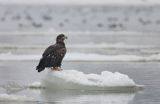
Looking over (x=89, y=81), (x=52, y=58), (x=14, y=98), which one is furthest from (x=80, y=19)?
(x=14, y=98)

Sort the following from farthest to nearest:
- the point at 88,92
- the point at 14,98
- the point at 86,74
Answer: the point at 86,74 → the point at 88,92 → the point at 14,98

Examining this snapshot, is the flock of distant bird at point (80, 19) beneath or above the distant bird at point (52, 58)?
above

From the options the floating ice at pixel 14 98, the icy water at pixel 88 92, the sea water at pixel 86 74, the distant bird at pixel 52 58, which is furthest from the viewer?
the distant bird at pixel 52 58

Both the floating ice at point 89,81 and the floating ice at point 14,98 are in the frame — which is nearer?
the floating ice at point 14,98

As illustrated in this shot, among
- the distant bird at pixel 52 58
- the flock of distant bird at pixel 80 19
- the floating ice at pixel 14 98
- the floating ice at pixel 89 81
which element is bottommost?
the floating ice at pixel 14 98

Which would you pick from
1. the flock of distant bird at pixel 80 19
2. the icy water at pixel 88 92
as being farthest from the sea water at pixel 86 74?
the flock of distant bird at pixel 80 19

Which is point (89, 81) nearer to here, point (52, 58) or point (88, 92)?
point (88, 92)

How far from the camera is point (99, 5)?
7525cm

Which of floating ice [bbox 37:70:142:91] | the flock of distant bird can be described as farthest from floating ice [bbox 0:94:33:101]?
the flock of distant bird

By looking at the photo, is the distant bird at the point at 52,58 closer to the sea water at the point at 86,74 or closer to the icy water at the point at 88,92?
the sea water at the point at 86,74

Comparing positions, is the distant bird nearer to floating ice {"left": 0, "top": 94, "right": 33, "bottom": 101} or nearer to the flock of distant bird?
floating ice {"left": 0, "top": 94, "right": 33, "bottom": 101}

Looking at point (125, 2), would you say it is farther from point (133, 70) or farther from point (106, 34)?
point (133, 70)

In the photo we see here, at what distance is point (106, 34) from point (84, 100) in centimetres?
2127

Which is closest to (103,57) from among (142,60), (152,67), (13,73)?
(142,60)
